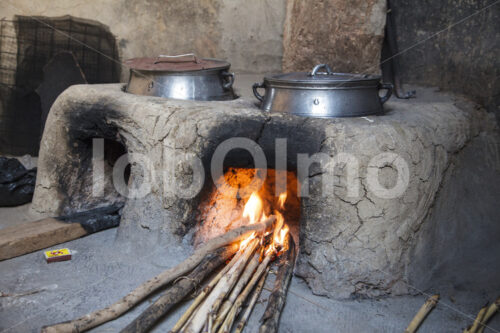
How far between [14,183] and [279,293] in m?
2.58

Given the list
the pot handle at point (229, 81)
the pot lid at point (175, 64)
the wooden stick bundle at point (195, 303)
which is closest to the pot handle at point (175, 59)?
the pot lid at point (175, 64)

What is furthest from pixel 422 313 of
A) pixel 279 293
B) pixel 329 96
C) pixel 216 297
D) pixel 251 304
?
pixel 329 96

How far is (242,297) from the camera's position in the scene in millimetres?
2387

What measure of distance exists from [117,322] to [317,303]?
1.06m

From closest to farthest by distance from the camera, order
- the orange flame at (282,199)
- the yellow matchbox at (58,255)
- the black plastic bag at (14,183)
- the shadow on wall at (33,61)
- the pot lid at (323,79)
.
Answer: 1. the pot lid at (323,79)
2. the yellow matchbox at (58,255)
3. the orange flame at (282,199)
4. the black plastic bag at (14,183)
5. the shadow on wall at (33,61)

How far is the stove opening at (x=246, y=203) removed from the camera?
302 centimetres

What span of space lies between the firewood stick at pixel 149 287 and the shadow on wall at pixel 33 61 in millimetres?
2649

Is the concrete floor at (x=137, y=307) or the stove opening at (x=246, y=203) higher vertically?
the stove opening at (x=246, y=203)

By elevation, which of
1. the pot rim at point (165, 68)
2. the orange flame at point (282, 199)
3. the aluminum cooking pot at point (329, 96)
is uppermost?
the pot rim at point (165, 68)

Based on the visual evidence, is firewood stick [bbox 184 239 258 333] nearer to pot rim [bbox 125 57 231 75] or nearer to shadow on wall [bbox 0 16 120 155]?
pot rim [bbox 125 57 231 75]

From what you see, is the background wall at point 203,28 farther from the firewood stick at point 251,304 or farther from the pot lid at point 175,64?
the firewood stick at point 251,304

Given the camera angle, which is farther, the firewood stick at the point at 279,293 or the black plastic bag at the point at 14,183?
the black plastic bag at the point at 14,183

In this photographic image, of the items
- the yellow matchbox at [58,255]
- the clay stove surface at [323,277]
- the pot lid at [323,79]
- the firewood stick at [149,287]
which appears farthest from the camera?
the yellow matchbox at [58,255]

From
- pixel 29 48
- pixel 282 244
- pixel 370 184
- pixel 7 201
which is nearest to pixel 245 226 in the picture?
pixel 282 244
